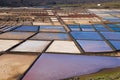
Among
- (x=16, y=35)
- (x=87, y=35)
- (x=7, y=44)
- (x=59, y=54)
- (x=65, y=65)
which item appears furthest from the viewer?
(x=87, y=35)

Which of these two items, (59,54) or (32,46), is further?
(32,46)

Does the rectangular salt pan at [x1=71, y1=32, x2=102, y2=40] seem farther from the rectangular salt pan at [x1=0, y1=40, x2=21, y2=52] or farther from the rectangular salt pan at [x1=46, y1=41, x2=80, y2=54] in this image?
the rectangular salt pan at [x1=0, y1=40, x2=21, y2=52]

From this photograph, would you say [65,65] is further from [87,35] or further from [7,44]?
[87,35]

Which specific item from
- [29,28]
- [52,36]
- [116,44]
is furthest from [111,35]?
[29,28]

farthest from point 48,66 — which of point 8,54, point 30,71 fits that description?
point 8,54

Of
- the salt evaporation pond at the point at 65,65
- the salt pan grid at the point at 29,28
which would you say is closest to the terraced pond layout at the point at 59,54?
the salt evaporation pond at the point at 65,65
